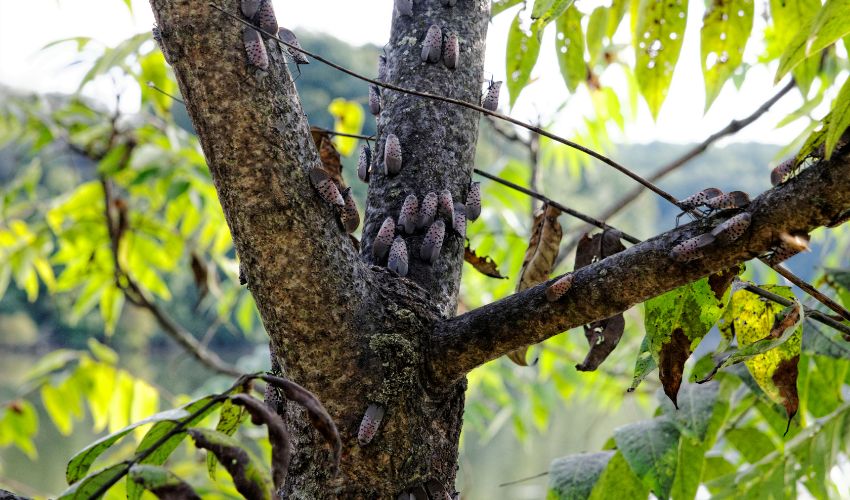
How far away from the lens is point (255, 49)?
2.75ft

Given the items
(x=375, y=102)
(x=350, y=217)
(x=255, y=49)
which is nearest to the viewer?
(x=255, y=49)

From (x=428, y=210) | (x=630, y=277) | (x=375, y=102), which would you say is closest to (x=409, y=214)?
(x=428, y=210)

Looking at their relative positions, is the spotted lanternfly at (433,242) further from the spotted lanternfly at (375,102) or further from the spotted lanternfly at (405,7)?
the spotted lanternfly at (405,7)

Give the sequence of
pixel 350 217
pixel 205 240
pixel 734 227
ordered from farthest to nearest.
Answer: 1. pixel 205 240
2. pixel 350 217
3. pixel 734 227

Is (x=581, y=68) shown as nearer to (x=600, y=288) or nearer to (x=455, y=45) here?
(x=455, y=45)

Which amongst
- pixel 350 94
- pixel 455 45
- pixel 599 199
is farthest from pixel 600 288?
pixel 599 199

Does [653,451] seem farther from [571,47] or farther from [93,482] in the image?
[93,482]

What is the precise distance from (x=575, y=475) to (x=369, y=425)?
55cm

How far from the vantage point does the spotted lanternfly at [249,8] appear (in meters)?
0.86

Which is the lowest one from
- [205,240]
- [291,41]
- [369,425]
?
[369,425]

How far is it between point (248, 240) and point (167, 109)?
2256mm

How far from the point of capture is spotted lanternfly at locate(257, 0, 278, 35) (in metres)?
0.87

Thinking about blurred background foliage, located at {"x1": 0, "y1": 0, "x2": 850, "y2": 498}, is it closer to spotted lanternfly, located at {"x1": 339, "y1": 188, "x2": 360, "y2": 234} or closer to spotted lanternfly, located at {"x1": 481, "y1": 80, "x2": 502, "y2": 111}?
spotted lanternfly, located at {"x1": 481, "y1": 80, "x2": 502, "y2": 111}

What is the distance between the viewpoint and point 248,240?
87cm
